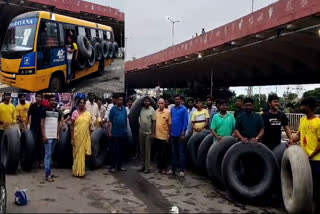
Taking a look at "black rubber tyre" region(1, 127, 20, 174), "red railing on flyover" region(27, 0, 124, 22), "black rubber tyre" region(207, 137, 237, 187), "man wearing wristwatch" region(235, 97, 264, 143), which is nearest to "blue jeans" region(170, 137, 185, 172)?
"black rubber tyre" region(207, 137, 237, 187)

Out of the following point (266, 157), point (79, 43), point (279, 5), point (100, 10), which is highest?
point (279, 5)

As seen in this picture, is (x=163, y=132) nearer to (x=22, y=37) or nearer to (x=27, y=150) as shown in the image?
(x=27, y=150)

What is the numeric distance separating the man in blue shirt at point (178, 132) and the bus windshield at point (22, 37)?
131 inches

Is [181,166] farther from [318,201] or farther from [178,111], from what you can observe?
[318,201]

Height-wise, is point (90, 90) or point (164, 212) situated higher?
point (90, 90)

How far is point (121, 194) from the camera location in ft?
20.3

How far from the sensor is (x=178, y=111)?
7.89 metres

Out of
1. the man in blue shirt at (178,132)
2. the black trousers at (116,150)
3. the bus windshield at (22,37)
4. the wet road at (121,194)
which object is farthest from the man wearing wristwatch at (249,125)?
the bus windshield at (22,37)

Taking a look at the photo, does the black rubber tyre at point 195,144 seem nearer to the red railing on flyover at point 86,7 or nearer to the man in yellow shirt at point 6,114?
the red railing on flyover at point 86,7

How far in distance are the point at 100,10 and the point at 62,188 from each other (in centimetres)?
470

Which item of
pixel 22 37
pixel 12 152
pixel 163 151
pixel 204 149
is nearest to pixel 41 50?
pixel 22 37

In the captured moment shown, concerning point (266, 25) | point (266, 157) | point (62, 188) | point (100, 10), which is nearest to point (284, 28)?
point (266, 25)

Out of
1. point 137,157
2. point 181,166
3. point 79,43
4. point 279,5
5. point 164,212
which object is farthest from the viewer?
point 279,5

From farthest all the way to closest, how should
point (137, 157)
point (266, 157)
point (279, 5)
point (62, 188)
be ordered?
point (279, 5) → point (137, 157) → point (62, 188) → point (266, 157)
